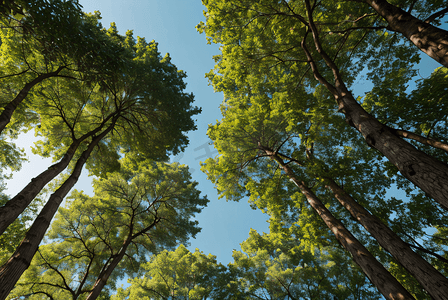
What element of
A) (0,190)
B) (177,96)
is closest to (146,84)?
(177,96)

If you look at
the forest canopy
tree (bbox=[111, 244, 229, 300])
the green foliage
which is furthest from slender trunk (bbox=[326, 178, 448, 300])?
tree (bbox=[111, 244, 229, 300])

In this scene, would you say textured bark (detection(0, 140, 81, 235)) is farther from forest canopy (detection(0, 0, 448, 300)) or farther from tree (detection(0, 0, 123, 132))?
tree (detection(0, 0, 123, 132))

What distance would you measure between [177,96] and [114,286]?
1071cm

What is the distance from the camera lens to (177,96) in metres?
8.18

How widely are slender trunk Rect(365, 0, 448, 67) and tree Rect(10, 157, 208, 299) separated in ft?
32.3

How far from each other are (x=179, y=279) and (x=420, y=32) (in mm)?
14566

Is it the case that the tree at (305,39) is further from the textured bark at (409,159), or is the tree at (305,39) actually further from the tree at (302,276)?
the tree at (302,276)

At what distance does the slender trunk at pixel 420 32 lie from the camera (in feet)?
8.64

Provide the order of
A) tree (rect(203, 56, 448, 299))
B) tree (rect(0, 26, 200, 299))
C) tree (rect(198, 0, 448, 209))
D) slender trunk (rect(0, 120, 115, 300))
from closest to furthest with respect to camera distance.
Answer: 1. slender trunk (rect(0, 120, 115, 300))
2. tree (rect(198, 0, 448, 209))
3. tree (rect(203, 56, 448, 299))
4. tree (rect(0, 26, 200, 299))

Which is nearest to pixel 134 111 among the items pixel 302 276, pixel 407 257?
pixel 407 257

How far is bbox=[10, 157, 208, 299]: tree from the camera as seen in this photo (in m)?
7.84

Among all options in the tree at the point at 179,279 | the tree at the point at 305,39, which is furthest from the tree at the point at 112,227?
the tree at the point at 305,39

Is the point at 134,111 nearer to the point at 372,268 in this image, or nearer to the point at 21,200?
the point at 21,200

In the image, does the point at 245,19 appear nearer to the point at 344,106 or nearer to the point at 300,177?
the point at 344,106
